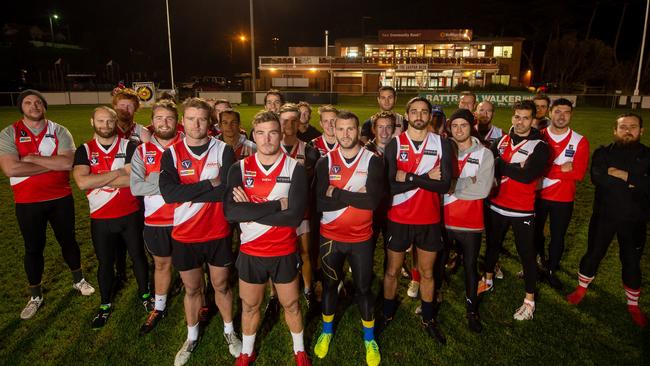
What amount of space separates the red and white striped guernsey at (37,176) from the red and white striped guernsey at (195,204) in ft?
6.19

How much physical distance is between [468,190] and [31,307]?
4897mm

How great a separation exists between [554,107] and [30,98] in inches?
237

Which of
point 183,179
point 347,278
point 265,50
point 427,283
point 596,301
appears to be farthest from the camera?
point 265,50

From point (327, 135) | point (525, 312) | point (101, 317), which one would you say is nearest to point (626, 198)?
point (525, 312)

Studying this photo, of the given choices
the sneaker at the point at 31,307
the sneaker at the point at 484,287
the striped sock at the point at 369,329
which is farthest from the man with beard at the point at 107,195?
the sneaker at the point at 484,287

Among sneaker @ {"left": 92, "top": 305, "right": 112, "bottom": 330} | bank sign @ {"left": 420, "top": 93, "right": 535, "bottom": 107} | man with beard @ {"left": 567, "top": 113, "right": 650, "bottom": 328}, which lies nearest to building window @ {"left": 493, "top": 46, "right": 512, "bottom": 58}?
bank sign @ {"left": 420, "top": 93, "right": 535, "bottom": 107}

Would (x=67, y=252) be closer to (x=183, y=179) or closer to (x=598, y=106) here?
(x=183, y=179)

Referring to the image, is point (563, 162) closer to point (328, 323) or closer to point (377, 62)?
point (328, 323)

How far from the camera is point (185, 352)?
12.0ft

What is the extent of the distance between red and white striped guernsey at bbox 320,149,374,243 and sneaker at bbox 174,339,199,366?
5.54 feet

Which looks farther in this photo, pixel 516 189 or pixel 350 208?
pixel 516 189

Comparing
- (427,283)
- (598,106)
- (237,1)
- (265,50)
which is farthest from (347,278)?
(237,1)

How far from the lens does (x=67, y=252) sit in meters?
4.68

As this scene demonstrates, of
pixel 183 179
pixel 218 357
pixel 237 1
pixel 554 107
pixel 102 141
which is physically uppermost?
pixel 237 1
